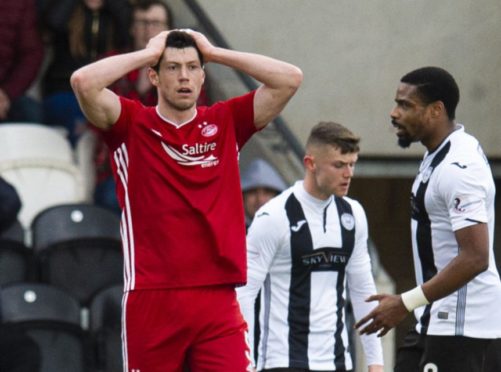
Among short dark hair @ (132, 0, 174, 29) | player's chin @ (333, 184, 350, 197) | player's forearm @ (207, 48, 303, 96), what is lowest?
player's chin @ (333, 184, 350, 197)

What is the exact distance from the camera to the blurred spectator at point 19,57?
11.6 metres

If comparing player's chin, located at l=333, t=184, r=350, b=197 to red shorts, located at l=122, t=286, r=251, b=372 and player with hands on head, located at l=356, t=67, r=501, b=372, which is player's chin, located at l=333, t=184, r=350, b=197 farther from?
red shorts, located at l=122, t=286, r=251, b=372

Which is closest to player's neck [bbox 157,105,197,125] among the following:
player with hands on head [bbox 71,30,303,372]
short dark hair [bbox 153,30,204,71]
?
player with hands on head [bbox 71,30,303,372]

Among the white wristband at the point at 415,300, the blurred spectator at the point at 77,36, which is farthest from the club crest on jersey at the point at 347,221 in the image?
the blurred spectator at the point at 77,36

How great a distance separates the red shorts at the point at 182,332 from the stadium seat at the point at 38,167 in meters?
4.22

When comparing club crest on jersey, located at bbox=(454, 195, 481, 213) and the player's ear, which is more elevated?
the player's ear

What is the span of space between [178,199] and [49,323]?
10.6ft

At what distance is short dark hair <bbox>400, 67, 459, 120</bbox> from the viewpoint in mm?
7914

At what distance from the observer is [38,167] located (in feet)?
38.3

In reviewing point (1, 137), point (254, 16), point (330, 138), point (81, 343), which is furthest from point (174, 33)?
point (254, 16)

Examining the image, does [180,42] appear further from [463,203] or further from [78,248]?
[78,248]

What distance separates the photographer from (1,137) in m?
11.6

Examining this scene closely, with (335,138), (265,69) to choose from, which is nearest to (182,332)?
(265,69)

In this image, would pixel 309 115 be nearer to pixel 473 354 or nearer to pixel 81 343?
pixel 81 343
